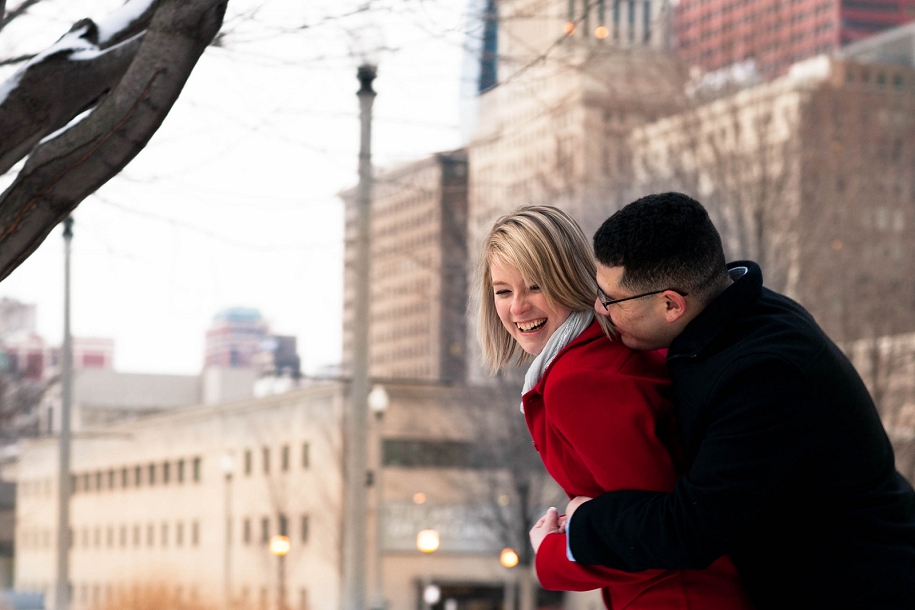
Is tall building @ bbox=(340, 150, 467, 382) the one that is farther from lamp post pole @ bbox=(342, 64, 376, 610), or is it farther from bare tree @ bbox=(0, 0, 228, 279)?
bare tree @ bbox=(0, 0, 228, 279)

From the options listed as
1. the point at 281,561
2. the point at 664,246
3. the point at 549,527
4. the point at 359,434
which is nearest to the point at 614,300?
the point at 664,246

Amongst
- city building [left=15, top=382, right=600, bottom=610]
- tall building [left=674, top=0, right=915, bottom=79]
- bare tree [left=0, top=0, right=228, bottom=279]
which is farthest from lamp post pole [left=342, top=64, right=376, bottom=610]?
city building [left=15, top=382, right=600, bottom=610]

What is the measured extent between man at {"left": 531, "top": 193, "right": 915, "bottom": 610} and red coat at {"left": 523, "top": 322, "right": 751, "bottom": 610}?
1.6 inches

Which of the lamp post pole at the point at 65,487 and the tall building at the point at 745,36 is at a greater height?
the tall building at the point at 745,36

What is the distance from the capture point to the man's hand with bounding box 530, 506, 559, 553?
2.84 m

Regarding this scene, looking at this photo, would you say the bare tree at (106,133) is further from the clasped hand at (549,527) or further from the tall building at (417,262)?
the tall building at (417,262)

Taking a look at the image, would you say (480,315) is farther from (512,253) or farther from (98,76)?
(98,76)

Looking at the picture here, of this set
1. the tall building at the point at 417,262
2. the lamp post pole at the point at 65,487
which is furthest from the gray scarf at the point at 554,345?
the lamp post pole at the point at 65,487

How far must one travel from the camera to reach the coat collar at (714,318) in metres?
2.60

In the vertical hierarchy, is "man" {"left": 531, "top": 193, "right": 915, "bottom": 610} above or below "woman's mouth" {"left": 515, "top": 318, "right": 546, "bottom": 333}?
below

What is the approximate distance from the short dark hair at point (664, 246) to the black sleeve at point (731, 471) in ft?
0.84

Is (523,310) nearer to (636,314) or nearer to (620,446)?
(636,314)

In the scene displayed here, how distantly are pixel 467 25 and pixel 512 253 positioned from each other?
301cm

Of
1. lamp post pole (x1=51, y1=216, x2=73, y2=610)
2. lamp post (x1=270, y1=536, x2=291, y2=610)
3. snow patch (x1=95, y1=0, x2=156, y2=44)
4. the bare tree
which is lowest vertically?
lamp post (x1=270, y1=536, x2=291, y2=610)
